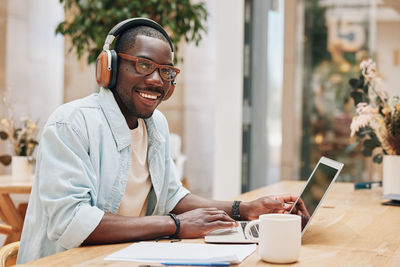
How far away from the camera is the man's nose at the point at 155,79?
5.42 ft

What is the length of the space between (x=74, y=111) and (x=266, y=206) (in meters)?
0.68

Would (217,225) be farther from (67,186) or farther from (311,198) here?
(67,186)

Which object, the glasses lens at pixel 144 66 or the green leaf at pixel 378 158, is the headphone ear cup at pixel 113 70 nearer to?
the glasses lens at pixel 144 66

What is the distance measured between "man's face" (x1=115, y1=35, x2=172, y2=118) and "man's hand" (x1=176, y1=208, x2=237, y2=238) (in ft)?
1.24

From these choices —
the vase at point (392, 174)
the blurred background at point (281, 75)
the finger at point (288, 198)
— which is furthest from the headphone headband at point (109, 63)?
the blurred background at point (281, 75)

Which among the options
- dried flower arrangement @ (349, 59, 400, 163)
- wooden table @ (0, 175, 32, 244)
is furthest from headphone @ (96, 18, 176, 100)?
wooden table @ (0, 175, 32, 244)

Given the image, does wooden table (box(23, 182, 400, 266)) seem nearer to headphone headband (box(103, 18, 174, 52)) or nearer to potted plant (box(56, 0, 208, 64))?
headphone headband (box(103, 18, 174, 52))

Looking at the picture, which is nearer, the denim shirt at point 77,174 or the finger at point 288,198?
the denim shirt at point 77,174

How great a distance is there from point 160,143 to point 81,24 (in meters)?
2.70

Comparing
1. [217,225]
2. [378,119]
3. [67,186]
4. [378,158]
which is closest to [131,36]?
[67,186]

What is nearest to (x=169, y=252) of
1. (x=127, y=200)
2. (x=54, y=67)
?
(x=127, y=200)

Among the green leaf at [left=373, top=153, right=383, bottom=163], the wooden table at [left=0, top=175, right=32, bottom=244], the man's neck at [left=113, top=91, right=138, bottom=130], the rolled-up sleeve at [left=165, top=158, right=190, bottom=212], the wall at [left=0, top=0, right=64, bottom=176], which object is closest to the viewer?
the man's neck at [left=113, top=91, right=138, bottom=130]

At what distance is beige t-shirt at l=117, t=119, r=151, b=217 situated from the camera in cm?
170

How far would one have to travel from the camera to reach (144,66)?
1649 mm
